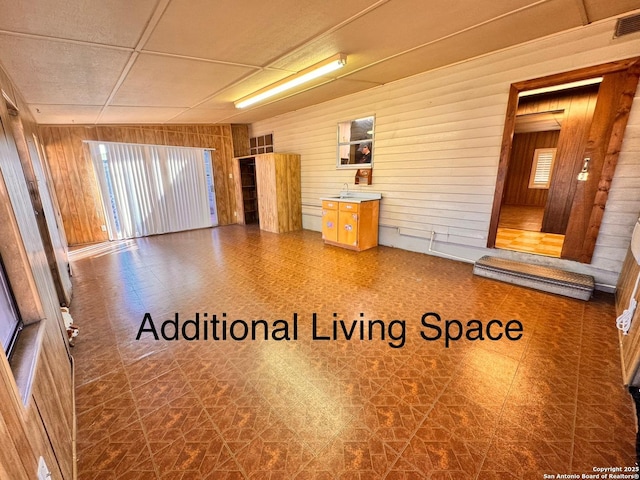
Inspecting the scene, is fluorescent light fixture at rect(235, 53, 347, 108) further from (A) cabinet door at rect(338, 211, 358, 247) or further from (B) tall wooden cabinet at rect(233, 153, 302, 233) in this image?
(A) cabinet door at rect(338, 211, 358, 247)

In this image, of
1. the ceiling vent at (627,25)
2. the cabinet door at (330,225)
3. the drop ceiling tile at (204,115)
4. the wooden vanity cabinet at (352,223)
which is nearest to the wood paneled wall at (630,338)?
the ceiling vent at (627,25)

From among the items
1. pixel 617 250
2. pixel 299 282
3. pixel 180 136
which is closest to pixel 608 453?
pixel 617 250

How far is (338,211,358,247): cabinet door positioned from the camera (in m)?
4.88

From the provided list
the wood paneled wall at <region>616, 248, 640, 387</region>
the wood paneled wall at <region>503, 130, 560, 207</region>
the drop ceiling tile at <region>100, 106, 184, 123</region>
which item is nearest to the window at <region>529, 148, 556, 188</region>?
the wood paneled wall at <region>503, 130, 560, 207</region>

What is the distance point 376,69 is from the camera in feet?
12.3

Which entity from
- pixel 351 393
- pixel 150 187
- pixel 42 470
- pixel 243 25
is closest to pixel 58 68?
pixel 243 25

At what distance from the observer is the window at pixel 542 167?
7.68 meters

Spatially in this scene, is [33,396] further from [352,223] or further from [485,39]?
[485,39]

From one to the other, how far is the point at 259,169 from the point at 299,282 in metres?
4.19

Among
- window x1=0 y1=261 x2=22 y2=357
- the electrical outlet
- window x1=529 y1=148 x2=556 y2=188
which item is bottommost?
the electrical outlet

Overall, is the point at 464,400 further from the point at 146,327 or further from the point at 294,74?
the point at 294,74

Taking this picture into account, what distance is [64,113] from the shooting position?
14.9 ft

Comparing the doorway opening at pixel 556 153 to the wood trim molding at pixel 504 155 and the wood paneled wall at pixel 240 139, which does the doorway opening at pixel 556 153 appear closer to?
the wood trim molding at pixel 504 155

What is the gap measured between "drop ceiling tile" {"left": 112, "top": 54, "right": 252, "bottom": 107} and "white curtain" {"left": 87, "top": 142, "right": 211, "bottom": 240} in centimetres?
239
